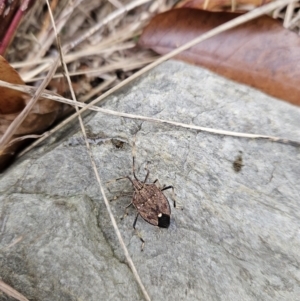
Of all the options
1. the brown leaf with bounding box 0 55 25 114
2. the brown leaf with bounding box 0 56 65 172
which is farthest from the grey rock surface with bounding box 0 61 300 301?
the brown leaf with bounding box 0 55 25 114

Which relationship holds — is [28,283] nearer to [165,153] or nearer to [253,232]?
[165,153]

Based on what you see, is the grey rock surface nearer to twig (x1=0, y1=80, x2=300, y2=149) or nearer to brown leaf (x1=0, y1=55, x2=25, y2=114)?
twig (x1=0, y1=80, x2=300, y2=149)

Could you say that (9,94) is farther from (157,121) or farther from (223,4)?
(223,4)

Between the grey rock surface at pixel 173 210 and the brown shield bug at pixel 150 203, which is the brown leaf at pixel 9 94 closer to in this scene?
the grey rock surface at pixel 173 210

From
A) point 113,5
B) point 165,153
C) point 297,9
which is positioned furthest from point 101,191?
point 297,9

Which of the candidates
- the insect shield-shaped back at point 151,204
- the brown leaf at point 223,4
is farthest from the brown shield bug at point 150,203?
the brown leaf at point 223,4

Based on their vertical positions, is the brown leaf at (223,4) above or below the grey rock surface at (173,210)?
above

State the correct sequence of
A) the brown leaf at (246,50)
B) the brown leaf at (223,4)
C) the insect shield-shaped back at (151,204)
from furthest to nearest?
the brown leaf at (223,4), the brown leaf at (246,50), the insect shield-shaped back at (151,204)
